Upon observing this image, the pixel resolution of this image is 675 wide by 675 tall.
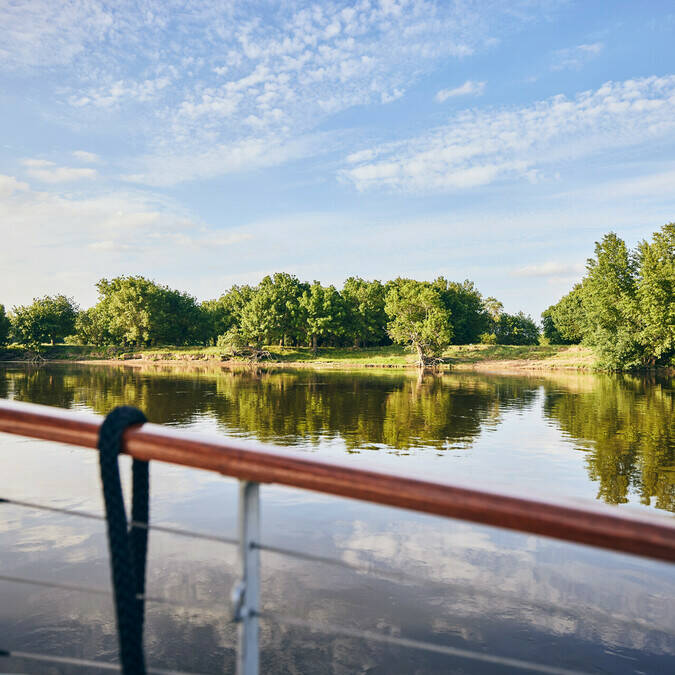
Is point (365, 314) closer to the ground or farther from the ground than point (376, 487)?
farther from the ground

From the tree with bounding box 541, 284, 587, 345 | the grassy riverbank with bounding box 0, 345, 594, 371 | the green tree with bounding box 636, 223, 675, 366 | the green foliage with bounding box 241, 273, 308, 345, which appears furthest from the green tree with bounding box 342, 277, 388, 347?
the green tree with bounding box 636, 223, 675, 366

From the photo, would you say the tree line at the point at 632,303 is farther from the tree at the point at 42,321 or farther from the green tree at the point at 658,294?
the tree at the point at 42,321

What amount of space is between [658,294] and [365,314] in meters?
35.1

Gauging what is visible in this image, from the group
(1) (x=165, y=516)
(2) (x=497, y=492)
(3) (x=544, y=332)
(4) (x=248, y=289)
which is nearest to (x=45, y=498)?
(1) (x=165, y=516)

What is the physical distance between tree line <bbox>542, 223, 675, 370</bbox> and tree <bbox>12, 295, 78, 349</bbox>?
6453 centimetres

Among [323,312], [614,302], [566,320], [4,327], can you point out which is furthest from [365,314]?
[4,327]

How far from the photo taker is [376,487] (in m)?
1.18

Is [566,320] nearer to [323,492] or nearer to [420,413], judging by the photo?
Answer: [420,413]

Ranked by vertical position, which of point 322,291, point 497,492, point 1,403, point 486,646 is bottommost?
point 486,646

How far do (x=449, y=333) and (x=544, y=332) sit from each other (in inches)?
1327

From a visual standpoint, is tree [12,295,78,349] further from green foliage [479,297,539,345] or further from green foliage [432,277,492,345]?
green foliage [479,297,539,345]

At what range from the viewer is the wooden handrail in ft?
3.41

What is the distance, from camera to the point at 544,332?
87.1 metres

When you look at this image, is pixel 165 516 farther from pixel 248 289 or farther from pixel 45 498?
pixel 248 289
